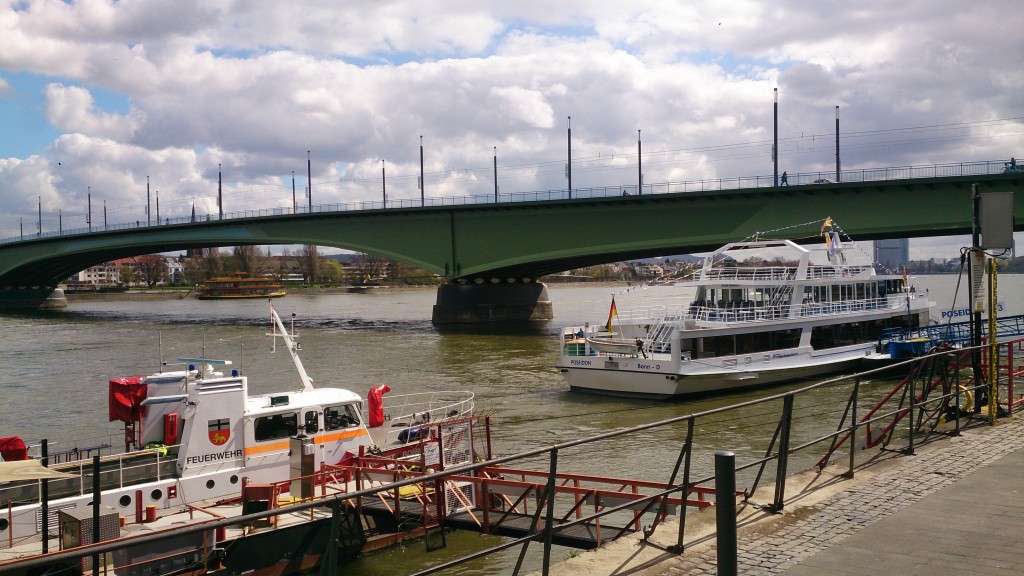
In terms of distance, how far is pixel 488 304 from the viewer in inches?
2653

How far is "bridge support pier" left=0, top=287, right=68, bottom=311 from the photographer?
320 feet

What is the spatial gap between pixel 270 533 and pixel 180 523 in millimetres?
2034

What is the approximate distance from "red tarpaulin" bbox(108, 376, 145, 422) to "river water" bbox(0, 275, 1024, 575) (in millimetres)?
1506

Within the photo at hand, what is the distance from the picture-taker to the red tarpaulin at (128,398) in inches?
592

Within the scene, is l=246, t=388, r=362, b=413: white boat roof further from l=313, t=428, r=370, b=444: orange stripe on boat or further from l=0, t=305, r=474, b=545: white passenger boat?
l=313, t=428, r=370, b=444: orange stripe on boat

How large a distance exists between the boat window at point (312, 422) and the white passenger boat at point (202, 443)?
0.06 feet

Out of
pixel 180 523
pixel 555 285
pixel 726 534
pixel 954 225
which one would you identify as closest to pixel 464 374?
pixel 180 523

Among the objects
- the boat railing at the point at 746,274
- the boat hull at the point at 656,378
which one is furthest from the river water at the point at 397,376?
the boat railing at the point at 746,274

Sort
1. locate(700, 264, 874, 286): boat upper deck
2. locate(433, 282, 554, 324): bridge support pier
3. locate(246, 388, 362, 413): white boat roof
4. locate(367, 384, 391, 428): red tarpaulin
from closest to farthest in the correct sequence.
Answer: locate(246, 388, 362, 413): white boat roof → locate(367, 384, 391, 428): red tarpaulin → locate(700, 264, 874, 286): boat upper deck → locate(433, 282, 554, 324): bridge support pier

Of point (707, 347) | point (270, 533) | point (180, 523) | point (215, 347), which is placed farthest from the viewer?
point (215, 347)

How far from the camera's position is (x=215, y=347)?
49.7m

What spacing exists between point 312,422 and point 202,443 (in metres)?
1.97

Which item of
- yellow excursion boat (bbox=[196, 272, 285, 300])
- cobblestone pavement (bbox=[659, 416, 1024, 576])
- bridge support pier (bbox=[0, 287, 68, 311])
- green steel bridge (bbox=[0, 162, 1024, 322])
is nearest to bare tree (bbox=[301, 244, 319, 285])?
yellow excursion boat (bbox=[196, 272, 285, 300])

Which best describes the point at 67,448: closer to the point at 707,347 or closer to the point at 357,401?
the point at 357,401
